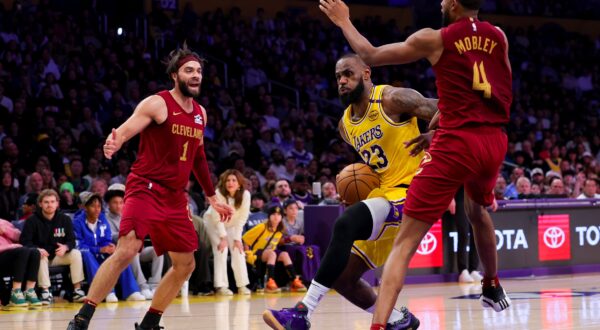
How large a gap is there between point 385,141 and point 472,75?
1292 millimetres

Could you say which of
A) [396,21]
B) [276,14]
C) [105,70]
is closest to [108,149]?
[105,70]

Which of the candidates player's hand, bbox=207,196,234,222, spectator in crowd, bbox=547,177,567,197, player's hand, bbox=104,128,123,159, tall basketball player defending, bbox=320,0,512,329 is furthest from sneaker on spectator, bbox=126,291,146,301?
spectator in crowd, bbox=547,177,567,197

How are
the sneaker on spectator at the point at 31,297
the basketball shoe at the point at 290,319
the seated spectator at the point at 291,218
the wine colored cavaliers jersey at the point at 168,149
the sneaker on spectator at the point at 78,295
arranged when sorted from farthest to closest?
the seated spectator at the point at 291,218
the sneaker on spectator at the point at 78,295
the sneaker on spectator at the point at 31,297
the wine colored cavaliers jersey at the point at 168,149
the basketball shoe at the point at 290,319

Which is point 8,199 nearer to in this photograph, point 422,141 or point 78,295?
point 78,295

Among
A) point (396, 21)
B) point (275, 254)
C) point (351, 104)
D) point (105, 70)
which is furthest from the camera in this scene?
point (396, 21)

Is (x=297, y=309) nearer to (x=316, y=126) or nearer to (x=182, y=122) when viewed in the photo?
(x=182, y=122)

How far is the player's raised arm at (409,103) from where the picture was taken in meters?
6.84

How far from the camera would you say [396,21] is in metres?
26.8

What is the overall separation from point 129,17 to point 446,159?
15847 mm

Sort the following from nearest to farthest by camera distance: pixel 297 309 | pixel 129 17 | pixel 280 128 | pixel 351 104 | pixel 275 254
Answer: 1. pixel 297 309
2. pixel 351 104
3. pixel 275 254
4. pixel 280 128
5. pixel 129 17

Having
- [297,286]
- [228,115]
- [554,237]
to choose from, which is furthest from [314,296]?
[228,115]

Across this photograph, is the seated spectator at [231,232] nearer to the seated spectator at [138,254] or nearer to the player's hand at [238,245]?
the player's hand at [238,245]

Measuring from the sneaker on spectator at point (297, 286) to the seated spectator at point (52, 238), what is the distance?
277 cm

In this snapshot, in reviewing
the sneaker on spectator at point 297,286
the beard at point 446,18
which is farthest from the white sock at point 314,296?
the sneaker on spectator at point 297,286
